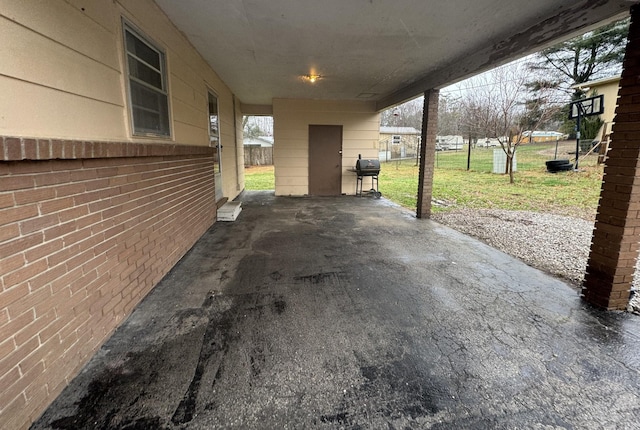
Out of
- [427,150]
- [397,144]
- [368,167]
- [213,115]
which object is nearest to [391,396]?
[427,150]

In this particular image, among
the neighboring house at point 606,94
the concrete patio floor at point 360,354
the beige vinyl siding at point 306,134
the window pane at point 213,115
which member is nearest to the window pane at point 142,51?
the concrete patio floor at point 360,354

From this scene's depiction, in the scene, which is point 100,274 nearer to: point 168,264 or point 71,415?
point 71,415

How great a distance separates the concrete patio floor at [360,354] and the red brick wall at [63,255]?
0.18 metres

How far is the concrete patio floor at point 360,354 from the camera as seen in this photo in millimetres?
1490

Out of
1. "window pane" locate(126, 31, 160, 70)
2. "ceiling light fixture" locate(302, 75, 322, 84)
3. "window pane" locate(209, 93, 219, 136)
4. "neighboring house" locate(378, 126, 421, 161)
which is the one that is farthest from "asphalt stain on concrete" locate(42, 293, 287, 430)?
"neighboring house" locate(378, 126, 421, 161)

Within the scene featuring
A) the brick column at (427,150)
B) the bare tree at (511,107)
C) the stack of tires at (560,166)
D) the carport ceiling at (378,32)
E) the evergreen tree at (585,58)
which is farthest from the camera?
the evergreen tree at (585,58)

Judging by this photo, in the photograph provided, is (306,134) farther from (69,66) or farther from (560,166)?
(560,166)

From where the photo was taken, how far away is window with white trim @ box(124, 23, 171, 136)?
259 centimetres

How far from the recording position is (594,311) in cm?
243

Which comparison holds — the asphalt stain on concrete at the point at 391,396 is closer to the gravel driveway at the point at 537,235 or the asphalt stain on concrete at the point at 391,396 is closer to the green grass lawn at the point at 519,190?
the gravel driveway at the point at 537,235

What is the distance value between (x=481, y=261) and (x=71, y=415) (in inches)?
151

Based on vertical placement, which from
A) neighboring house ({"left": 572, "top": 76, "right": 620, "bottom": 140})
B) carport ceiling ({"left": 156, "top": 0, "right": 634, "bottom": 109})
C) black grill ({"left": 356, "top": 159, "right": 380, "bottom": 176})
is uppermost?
neighboring house ({"left": 572, "top": 76, "right": 620, "bottom": 140})

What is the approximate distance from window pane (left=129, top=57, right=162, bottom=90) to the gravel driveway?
15.2 ft

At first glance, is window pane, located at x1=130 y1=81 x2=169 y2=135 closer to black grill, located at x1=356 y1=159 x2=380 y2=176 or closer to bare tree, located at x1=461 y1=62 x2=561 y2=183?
black grill, located at x1=356 y1=159 x2=380 y2=176
